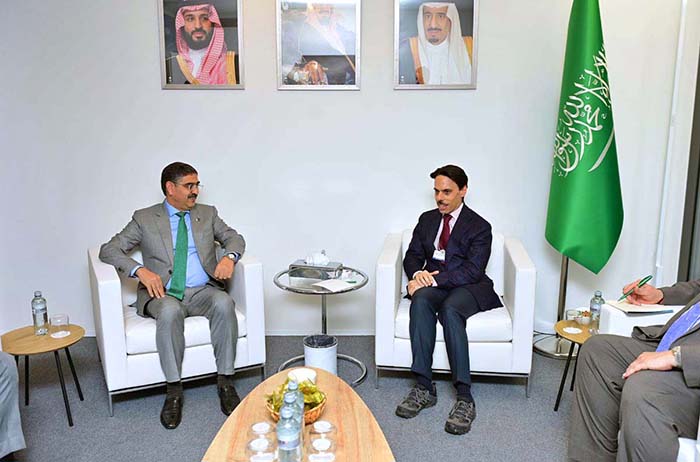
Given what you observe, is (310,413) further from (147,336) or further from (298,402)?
Answer: (147,336)

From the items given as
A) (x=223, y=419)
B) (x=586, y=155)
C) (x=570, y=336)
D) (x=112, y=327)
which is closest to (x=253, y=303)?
(x=223, y=419)

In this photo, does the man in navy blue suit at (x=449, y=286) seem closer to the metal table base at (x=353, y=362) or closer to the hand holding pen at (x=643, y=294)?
the metal table base at (x=353, y=362)

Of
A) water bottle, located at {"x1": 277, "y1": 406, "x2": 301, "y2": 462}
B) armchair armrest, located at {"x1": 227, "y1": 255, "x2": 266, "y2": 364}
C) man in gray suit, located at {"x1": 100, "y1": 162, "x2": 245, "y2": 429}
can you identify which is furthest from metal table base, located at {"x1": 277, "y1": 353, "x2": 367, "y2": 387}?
water bottle, located at {"x1": 277, "y1": 406, "x2": 301, "y2": 462}

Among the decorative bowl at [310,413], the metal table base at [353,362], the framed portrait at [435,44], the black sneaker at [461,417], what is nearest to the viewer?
the decorative bowl at [310,413]

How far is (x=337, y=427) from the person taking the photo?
2100 mm

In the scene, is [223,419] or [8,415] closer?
[8,415]

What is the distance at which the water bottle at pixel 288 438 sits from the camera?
181 cm

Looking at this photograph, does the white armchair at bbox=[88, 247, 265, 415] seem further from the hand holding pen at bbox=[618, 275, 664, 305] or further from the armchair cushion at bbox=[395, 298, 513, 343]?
the hand holding pen at bbox=[618, 275, 664, 305]

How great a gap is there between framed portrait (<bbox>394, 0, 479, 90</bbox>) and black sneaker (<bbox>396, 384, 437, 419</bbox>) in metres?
1.92

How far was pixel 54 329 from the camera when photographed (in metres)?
3.13

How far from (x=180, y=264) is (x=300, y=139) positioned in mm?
1189

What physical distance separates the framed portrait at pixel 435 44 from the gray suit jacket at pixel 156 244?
4.98 feet

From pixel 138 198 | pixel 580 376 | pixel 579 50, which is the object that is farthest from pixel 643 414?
pixel 138 198

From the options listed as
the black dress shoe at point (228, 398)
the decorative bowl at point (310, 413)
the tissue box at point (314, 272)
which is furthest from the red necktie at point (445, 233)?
the decorative bowl at point (310, 413)
